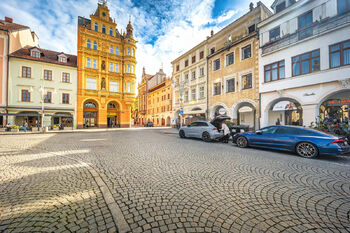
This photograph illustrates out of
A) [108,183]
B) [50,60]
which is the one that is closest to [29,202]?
[108,183]

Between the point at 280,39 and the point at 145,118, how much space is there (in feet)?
158

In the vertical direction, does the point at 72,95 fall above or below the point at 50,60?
below

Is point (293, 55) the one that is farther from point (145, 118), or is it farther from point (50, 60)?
point (145, 118)

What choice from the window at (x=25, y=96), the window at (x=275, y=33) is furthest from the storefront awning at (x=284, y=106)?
the window at (x=25, y=96)

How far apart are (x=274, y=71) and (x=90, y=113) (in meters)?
31.1

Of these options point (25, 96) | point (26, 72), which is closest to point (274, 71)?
point (25, 96)

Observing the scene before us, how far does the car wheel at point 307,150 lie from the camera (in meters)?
6.45

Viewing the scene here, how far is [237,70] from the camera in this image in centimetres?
1912

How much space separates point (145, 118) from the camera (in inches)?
2240

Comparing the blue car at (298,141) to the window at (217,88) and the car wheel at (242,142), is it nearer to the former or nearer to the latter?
the car wheel at (242,142)

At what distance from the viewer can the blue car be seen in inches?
242

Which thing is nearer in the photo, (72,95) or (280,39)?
(280,39)

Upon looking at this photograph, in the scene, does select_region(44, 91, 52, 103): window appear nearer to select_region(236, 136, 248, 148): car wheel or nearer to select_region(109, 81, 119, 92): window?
select_region(109, 81, 119, 92): window

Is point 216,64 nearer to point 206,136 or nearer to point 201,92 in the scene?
point 201,92
